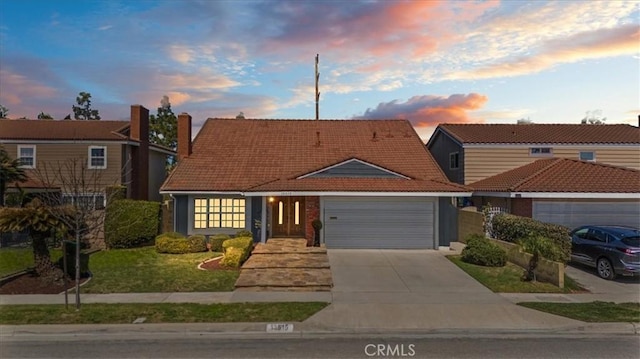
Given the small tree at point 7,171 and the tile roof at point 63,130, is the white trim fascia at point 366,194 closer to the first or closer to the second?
the small tree at point 7,171

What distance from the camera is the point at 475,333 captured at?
9562 mm

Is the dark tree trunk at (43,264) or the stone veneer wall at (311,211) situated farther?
the stone veneer wall at (311,211)

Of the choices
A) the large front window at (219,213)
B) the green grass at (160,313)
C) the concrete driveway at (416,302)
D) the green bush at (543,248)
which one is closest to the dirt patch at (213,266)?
the concrete driveway at (416,302)

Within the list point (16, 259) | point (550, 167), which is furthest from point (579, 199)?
point (16, 259)

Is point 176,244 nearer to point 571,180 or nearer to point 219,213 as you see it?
point 219,213

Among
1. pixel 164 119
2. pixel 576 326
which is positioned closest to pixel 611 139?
pixel 576 326

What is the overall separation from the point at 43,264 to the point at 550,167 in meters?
21.8

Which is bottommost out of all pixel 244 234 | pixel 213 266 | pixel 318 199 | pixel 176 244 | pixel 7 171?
pixel 213 266

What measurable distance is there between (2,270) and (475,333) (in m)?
15.5

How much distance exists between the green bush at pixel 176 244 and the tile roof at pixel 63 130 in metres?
10.4

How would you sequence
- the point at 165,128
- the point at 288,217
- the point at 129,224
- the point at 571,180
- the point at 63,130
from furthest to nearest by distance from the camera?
the point at 165,128
the point at 63,130
the point at 288,217
the point at 571,180
the point at 129,224

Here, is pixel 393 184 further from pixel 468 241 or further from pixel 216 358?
pixel 216 358

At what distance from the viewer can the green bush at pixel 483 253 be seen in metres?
16.4

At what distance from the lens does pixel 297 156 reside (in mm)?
24812
